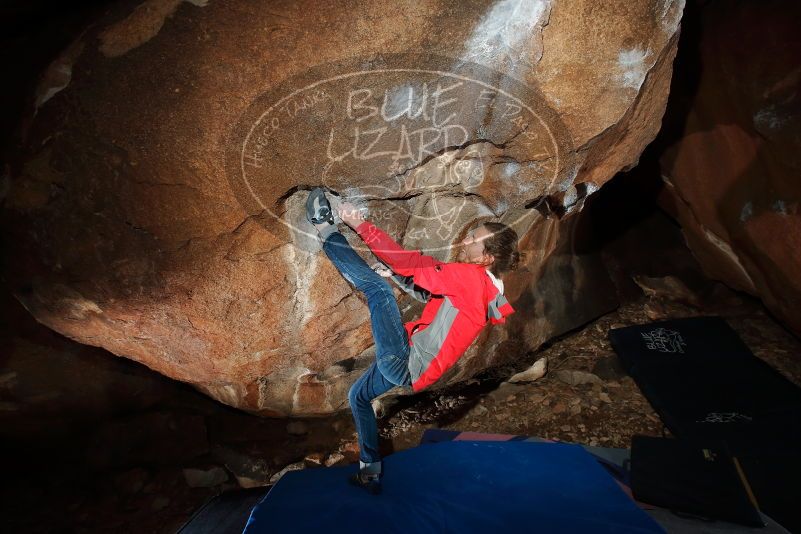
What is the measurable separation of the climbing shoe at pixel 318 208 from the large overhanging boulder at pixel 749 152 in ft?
11.2

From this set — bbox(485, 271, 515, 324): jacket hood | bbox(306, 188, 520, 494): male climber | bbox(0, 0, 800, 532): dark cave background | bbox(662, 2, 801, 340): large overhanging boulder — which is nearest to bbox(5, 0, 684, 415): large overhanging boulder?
bbox(306, 188, 520, 494): male climber

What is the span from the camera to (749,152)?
3.43 meters

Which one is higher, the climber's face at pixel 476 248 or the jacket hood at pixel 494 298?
the climber's face at pixel 476 248

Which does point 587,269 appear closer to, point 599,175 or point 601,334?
point 601,334

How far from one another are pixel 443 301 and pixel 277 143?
1.19 metres

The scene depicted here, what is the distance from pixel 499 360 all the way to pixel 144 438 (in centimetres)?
303

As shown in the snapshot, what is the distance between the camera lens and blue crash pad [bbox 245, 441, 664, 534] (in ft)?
6.00

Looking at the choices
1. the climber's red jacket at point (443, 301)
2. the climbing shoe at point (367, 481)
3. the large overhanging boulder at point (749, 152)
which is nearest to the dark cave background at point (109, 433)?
the large overhanging boulder at point (749, 152)

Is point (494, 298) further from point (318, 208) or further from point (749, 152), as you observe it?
point (749, 152)

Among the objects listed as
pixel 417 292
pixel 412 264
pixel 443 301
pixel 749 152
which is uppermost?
pixel 749 152

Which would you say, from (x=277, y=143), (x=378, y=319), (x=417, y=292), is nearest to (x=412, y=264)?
(x=417, y=292)

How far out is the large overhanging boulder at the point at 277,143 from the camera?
1.78 meters

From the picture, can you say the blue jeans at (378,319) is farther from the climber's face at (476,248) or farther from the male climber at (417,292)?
the climber's face at (476,248)

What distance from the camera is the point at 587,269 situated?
445cm
